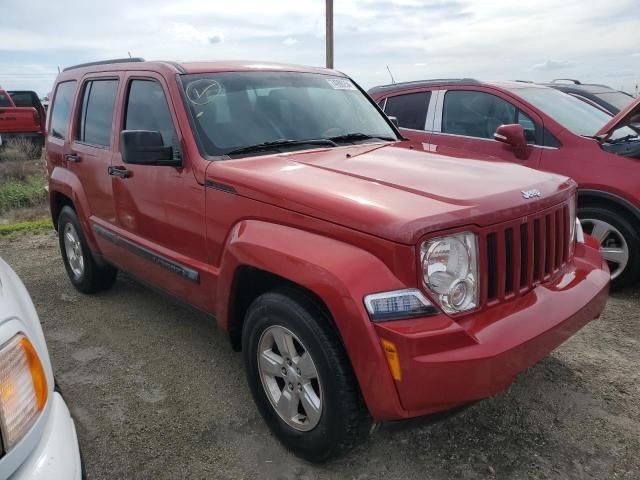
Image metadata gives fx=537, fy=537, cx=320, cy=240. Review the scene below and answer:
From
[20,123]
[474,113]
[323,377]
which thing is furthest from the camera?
[20,123]

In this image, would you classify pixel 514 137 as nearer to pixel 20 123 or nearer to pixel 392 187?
pixel 392 187

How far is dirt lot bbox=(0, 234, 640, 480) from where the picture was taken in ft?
8.18

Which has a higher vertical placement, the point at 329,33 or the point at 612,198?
the point at 329,33

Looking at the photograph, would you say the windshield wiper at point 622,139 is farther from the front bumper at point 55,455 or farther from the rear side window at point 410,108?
the front bumper at point 55,455

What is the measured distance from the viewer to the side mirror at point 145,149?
9.61ft

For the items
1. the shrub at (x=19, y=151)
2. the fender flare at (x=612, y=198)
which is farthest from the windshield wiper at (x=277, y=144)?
the shrub at (x=19, y=151)

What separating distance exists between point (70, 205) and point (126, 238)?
138 cm

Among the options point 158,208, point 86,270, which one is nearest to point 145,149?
point 158,208

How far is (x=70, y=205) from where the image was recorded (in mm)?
4781

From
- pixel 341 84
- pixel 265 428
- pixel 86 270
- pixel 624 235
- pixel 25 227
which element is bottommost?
pixel 265 428

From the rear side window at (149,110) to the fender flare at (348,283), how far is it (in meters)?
1.24

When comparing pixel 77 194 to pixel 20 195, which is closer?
pixel 77 194

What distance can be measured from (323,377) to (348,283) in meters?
0.45

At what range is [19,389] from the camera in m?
1.49
